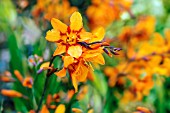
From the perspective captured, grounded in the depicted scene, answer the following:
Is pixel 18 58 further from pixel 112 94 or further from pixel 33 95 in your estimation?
pixel 112 94

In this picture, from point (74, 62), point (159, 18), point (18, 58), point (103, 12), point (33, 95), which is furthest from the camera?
point (159, 18)

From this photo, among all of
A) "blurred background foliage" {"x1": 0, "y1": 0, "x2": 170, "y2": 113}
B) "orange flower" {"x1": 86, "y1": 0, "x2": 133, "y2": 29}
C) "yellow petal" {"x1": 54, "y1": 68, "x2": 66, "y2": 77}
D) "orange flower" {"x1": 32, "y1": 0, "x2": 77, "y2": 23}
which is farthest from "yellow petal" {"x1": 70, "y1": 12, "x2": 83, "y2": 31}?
"orange flower" {"x1": 86, "y1": 0, "x2": 133, "y2": 29}

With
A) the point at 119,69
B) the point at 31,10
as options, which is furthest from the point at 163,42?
the point at 31,10

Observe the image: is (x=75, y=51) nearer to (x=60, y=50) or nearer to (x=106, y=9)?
(x=60, y=50)

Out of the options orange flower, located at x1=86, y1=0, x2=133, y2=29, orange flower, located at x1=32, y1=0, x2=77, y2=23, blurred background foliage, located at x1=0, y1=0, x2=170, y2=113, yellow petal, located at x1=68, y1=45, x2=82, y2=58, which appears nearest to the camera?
yellow petal, located at x1=68, y1=45, x2=82, y2=58

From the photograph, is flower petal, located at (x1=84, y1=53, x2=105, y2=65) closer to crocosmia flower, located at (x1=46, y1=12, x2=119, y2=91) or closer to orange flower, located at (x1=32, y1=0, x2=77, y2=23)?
crocosmia flower, located at (x1=46, y1=12, x2=119, y2=91)

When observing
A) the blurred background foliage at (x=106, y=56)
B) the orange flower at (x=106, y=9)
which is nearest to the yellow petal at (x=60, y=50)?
the blurred background foliage at (x=106, y=56)

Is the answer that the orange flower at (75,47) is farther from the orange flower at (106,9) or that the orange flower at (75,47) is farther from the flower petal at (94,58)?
the orange flower at (106,9)
